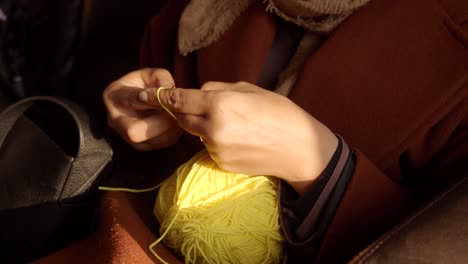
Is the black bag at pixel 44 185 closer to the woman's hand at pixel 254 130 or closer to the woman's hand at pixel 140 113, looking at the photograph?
the woman's hand at pixel 140 113

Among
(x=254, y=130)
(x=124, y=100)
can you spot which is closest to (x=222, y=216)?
(x=254, y=130)

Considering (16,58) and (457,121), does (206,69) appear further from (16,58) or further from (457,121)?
(16,58)

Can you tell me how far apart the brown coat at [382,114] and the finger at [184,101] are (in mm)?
182

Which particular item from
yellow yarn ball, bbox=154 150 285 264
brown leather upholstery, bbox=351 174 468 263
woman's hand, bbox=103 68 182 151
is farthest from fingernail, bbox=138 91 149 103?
brown leather upholstery, bbox=351 174 468 263

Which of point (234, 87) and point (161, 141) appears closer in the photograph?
point (234, 87)

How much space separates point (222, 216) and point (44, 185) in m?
0.31

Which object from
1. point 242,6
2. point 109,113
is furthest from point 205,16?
point 109,113

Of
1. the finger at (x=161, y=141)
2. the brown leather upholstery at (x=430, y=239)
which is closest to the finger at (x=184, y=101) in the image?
the finger at (x=161, y=141)

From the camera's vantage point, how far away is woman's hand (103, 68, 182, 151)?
0.73 metres

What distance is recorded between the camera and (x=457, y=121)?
0.68 m

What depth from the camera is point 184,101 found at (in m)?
0.62

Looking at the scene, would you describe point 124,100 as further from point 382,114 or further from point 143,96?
point 382,114

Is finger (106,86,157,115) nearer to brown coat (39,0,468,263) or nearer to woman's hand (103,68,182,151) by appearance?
woman's hand (103,68,182,151)

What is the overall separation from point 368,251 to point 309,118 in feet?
0.56
